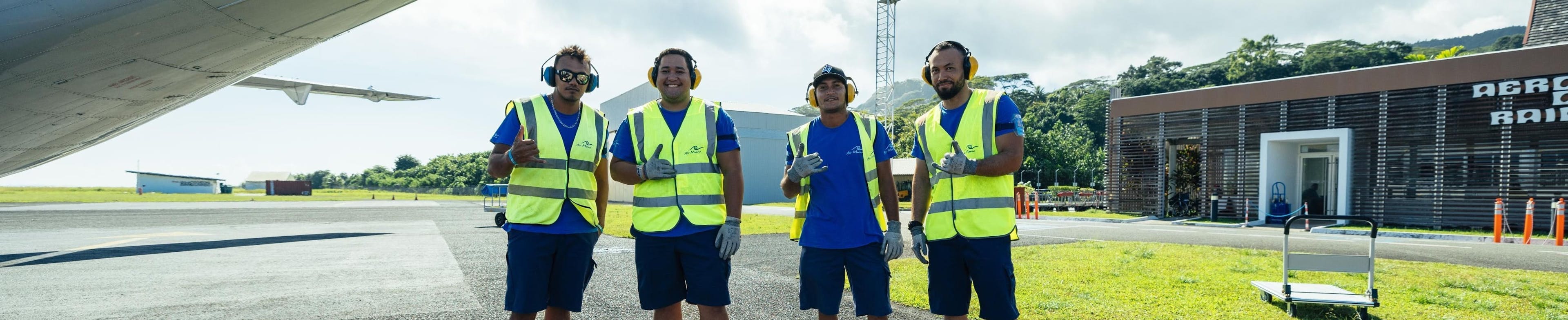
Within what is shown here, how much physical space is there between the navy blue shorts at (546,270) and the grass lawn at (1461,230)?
1718 cm

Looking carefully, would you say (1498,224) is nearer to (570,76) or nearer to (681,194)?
(681,194)

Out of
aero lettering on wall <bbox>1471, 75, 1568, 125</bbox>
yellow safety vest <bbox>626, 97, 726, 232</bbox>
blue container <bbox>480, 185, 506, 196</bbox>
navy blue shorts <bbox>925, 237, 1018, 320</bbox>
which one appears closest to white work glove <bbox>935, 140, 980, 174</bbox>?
navy blue shorts <bbox>925, 237, 1018, 320</bbox>

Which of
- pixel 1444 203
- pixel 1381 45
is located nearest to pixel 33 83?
pixel 1444 203

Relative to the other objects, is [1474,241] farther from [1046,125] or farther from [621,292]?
[1046,125]

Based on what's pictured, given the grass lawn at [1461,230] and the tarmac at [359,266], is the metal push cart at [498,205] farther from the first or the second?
the grass lawn at [1461,230]

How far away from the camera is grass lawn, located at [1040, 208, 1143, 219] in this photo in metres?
22.0

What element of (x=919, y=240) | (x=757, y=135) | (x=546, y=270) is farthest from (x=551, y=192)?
(x=757, y=135)

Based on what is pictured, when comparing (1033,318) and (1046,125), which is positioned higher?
(1046,125)

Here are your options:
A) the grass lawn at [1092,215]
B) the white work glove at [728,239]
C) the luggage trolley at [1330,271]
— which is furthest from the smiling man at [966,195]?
the grass lawn at [1092,215]

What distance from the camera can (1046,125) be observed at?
78500 millimetres

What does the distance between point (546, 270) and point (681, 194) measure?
0.79 metres

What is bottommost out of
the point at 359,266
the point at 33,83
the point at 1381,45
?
the point at 359,266

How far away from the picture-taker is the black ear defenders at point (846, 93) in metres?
3.83

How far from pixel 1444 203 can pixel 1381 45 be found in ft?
207
